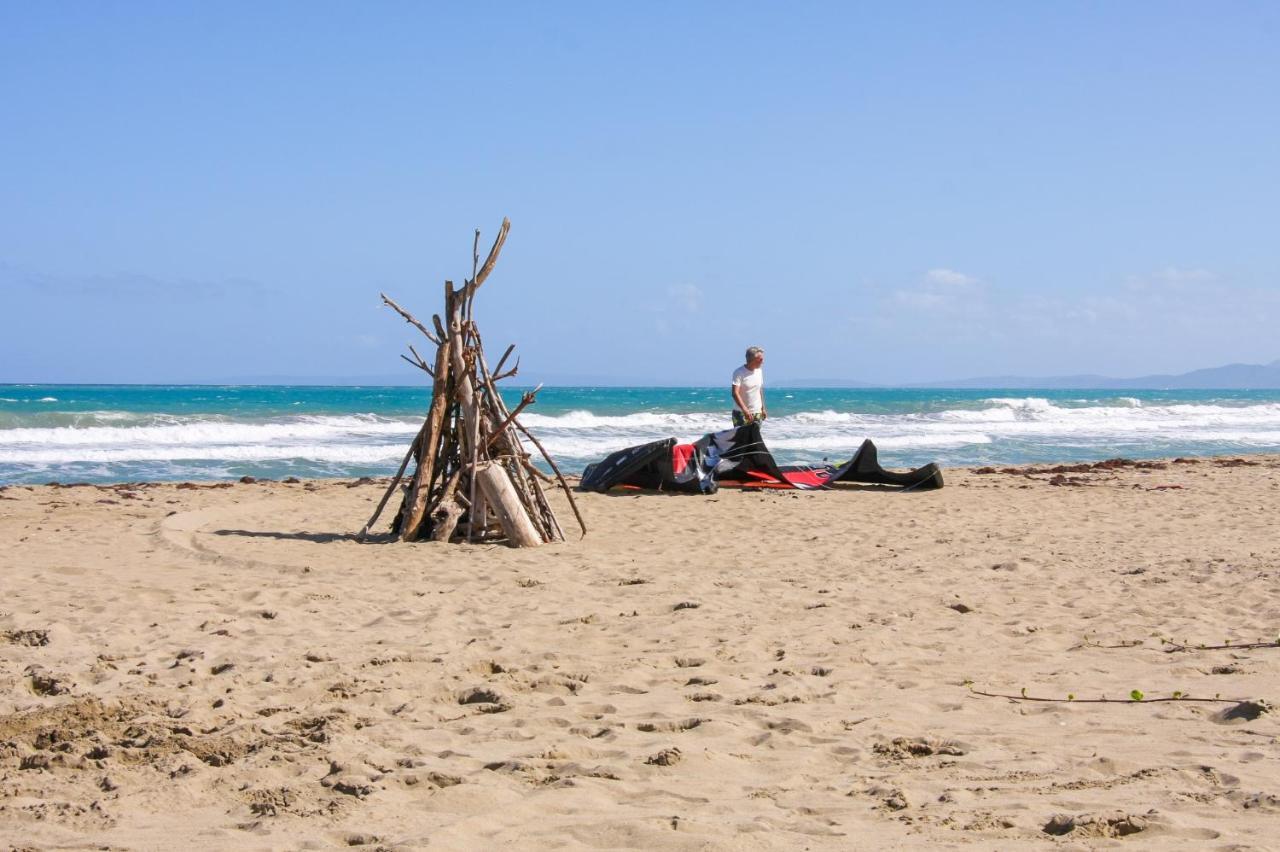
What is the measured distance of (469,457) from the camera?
27.3ft

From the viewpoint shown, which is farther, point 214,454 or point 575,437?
point 575,437

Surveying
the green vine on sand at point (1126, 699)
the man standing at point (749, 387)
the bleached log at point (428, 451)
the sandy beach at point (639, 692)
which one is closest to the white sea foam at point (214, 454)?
the man standing at point (749, 387)

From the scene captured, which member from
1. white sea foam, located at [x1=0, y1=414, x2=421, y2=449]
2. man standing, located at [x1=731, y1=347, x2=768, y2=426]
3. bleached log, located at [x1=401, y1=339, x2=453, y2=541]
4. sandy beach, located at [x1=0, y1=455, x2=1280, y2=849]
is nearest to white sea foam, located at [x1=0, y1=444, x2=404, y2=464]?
white sea foam, located at [x1=0, y1=414, x2=421, y2=449]

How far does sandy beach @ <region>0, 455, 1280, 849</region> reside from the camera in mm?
3109

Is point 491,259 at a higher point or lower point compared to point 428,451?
higher

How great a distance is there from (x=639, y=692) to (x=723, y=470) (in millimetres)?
8027

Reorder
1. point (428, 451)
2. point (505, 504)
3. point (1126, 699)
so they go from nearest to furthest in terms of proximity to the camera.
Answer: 1. point (1126, 699)
2. point (505, 504)
3. point (428, 451)

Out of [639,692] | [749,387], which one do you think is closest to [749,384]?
[749,387]

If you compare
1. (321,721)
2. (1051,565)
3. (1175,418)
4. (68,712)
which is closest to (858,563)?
(1051,565)

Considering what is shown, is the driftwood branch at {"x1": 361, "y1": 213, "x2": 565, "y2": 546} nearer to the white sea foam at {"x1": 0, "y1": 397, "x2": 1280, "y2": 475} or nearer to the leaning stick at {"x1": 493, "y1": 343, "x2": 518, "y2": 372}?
the leaning stick at {"x1": 493, "y1": 343, "x2": 518, "y2": 372}

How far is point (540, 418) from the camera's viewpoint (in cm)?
3519

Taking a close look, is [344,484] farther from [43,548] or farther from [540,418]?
[540,418]

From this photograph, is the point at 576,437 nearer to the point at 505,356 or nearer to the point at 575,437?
the point at 575,437

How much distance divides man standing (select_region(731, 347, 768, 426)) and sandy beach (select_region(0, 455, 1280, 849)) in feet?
11.8
